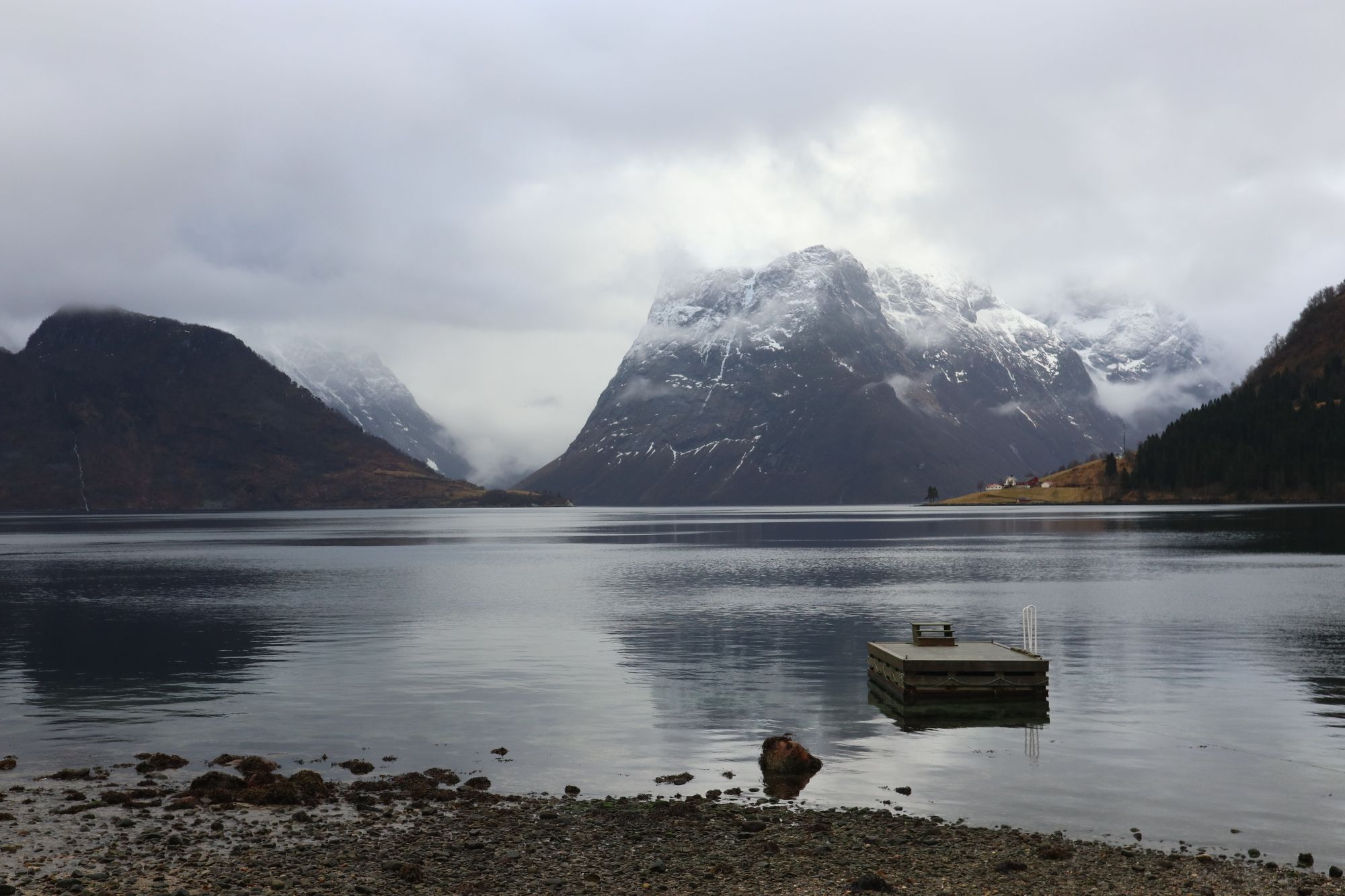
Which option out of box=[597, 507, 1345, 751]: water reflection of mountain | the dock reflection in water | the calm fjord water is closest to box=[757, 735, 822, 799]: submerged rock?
the calm fjord water

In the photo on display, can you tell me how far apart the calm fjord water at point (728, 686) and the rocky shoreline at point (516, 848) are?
244 cm

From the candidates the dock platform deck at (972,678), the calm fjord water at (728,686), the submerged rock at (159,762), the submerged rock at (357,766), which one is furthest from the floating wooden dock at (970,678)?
→ the submerged rock at (159,762)

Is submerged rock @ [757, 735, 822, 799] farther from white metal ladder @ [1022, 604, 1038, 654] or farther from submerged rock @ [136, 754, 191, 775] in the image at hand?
white metal ladder @ [1022, 604, 1038, 654]

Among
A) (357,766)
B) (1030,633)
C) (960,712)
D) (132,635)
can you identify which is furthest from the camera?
(132,635)

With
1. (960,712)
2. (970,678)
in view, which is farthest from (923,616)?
(960,712)

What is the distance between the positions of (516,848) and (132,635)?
5916 cm

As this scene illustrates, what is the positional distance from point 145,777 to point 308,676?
21960 millimetres

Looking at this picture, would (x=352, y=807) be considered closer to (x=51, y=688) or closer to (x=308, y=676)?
(x=308, y=676)

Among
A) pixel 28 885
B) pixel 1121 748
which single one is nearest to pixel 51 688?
pixel 28 885

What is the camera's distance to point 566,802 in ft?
107

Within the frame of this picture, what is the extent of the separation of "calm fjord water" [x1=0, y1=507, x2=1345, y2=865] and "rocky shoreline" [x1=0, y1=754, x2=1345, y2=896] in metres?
2.44

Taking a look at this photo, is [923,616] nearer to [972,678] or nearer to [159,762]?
[972,678]

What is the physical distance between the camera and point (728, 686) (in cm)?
5356

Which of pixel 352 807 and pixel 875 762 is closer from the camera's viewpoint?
pixel 352 807
